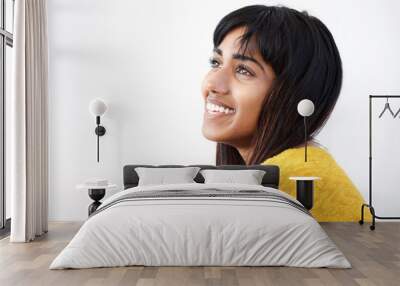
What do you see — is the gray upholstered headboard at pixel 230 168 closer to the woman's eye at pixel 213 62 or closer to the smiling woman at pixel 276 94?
the smiling woman at pixel 276 94

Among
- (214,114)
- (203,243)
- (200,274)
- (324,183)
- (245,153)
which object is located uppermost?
(214,114)

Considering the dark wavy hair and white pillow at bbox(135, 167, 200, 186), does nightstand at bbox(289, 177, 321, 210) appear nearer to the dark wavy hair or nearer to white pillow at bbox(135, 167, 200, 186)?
the dark wavy hair

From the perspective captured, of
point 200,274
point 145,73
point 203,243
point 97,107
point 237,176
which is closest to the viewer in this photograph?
point 200,274

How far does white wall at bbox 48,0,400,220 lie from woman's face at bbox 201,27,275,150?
16cm

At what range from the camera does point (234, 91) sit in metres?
6.61

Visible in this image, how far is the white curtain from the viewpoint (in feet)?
18.2

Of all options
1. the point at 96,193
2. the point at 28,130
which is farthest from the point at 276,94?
the point at 28,130

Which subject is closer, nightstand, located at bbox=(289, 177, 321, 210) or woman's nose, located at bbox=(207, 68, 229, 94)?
nightstand, located at bbox=(289, 177, 321, 210)

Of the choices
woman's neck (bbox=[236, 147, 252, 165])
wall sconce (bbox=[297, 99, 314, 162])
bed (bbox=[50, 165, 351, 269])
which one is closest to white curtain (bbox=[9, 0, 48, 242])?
bed (bbox=[50, 165, 351, 269])

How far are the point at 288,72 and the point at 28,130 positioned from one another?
300cm

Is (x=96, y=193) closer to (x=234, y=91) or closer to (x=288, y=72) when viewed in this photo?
(x=234, y=91)

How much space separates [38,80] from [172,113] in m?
1.69

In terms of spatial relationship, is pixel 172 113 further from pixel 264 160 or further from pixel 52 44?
pixel 52 44

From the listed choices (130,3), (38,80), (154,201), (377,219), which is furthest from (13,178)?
(377,219)
